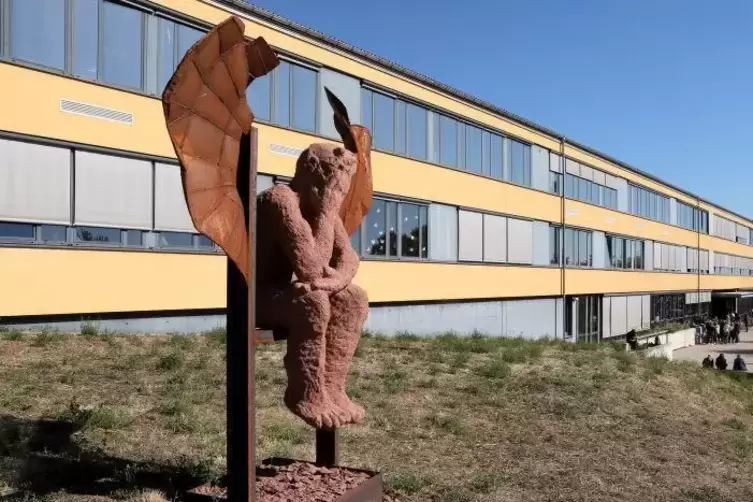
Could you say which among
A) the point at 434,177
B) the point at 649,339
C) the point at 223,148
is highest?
the point at 434,177

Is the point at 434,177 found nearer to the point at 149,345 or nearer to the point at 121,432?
the point at 149,345

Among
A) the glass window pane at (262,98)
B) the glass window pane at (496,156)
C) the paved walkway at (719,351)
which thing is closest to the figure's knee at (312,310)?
the glass window pane at (262,98)

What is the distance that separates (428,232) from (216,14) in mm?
10043

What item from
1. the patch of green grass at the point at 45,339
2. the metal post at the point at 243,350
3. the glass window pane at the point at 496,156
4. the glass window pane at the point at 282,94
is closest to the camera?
the metal post at the point at 243,350

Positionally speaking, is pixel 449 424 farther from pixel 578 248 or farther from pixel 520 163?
pixel 578 248

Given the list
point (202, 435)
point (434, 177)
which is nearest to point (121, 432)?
point (202, 435)

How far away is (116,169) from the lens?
14883mm

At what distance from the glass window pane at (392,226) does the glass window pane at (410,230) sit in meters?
0.32

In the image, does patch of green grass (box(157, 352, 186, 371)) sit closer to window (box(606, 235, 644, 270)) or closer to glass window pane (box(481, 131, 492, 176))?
glass window pane (box(481, 131, 492, 176))

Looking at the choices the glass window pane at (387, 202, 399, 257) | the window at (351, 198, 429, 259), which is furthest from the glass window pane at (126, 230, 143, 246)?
the glass window pane at (387, 202, 399, 257)

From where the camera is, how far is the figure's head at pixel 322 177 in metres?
5.61

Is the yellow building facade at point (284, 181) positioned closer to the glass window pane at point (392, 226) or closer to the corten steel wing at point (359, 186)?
the glass window pane at point (392, 226)

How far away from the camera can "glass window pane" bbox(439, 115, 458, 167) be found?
83.0 feet

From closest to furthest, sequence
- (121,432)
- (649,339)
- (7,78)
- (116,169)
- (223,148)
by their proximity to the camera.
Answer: (223,148) < (121,432) < (7,78) < (116,169) < (649,339)
